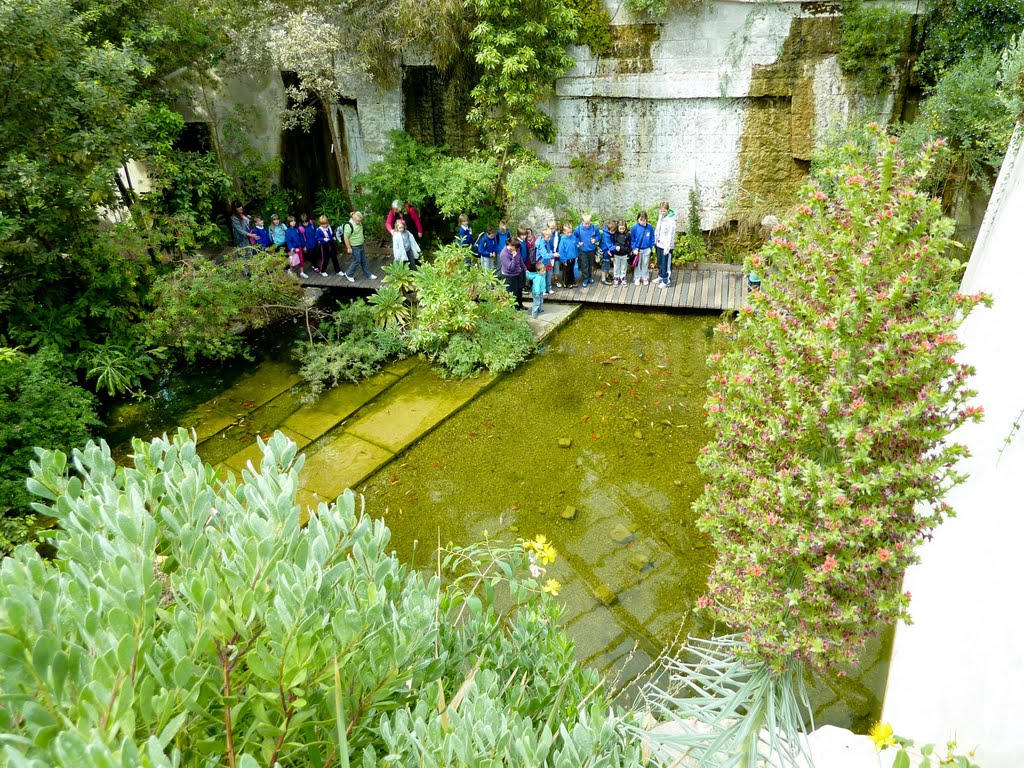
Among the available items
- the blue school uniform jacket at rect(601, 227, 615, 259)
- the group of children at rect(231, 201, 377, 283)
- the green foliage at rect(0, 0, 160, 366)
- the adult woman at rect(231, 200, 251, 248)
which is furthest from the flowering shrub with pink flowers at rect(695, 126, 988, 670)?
the adult woman at rect(231, 200, 251, 248)

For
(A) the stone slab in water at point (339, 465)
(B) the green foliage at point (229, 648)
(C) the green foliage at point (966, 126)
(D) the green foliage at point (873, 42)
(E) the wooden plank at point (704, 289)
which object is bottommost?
(A) the stone slab in water at point (339, 465)

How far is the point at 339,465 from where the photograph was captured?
22.7 ft

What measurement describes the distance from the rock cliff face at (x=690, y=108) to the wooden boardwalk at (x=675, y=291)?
1.09m

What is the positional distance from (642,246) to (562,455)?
4377 millimetres

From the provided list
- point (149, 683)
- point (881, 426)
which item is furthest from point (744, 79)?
point (149, 683)

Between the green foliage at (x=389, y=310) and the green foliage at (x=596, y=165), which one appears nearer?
the green foliage at (x=389, y=310)

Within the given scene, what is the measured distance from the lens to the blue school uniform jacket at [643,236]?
9.74m

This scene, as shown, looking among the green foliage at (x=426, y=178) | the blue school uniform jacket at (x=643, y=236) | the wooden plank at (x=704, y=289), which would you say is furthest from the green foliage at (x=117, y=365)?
the wooden plank at (x=704, y=289)

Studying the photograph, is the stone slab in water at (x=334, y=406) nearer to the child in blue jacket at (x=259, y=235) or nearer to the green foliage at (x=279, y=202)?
the child in blue jacket at (x=259, y=235)

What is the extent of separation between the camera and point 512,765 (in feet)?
6.31

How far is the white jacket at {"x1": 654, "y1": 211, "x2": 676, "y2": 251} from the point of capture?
373 inches

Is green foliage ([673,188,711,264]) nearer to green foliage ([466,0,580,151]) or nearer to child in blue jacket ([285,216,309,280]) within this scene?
green foliage ([466,0,580,151])

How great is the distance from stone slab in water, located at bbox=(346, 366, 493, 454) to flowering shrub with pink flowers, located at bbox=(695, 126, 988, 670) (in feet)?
15.7

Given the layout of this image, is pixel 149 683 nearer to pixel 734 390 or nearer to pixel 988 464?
pixel 734 390
